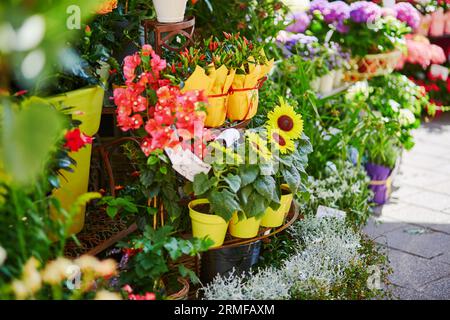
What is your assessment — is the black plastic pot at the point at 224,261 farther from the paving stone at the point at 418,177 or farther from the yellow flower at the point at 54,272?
the paving stone at the point at 418,177

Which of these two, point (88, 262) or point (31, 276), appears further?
point (88, 262)

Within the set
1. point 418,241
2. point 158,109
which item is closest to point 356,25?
point 418,241

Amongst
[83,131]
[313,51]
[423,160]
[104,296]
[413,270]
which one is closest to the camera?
[104,296]

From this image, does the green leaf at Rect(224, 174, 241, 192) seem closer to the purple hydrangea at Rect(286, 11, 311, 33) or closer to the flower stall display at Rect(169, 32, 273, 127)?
the flower stall display at Rect(169, 32, 273, 127)

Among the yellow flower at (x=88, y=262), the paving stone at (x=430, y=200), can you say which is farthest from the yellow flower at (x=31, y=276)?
the paving stone at (x=430, y=200)

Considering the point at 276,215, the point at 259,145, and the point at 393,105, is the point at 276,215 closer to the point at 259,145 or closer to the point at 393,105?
the point at 259,145

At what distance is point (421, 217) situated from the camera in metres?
4.11

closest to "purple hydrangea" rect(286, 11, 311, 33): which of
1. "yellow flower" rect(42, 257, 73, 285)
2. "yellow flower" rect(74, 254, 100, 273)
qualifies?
"yellow flower" rect(74, 254, 100, 273)

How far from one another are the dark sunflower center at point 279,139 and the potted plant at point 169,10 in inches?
23.4

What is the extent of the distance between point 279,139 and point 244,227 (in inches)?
14.3

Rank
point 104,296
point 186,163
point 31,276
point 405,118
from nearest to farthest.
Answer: point 31,276 < point 104,296 < point 186,163 < point 405,118

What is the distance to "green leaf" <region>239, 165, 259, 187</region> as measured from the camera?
246 cm
